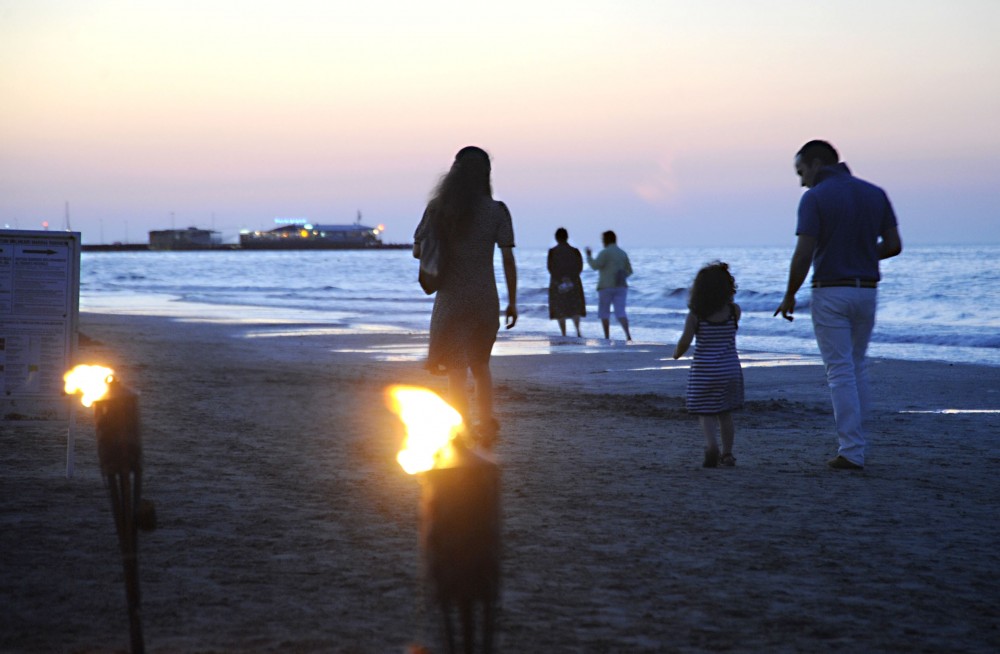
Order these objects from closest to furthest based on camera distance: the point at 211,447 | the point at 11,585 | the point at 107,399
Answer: the point at 107,399 < the point at 11,585 < the point at 211,447

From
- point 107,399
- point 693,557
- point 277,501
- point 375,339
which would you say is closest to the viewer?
point 107,399

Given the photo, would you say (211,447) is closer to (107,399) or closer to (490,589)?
(107,399)

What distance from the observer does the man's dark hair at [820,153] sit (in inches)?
280


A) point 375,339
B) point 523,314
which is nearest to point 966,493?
point 375,339

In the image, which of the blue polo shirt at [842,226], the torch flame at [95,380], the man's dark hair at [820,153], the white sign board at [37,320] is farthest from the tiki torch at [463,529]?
the man's dark hair at [820,153]

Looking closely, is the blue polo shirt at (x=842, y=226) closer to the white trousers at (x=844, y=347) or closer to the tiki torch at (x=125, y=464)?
the white trousers at (x=844, y=347)

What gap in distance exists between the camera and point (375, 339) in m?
19.3

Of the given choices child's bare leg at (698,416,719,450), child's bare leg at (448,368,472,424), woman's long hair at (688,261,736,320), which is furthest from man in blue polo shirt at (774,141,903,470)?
child's bare leg at (448,368,472,424)

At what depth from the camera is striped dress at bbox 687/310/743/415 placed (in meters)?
6.84

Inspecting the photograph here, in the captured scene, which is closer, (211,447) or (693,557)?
(693,557)

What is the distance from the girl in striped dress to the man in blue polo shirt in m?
0.37

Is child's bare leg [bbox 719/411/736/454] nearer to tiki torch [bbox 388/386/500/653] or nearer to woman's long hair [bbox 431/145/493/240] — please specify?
woman's long hair [bbox 431/145/493/240]

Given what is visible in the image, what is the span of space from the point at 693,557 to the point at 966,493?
224 centimetres

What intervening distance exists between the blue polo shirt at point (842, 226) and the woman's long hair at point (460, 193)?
1972 mm
